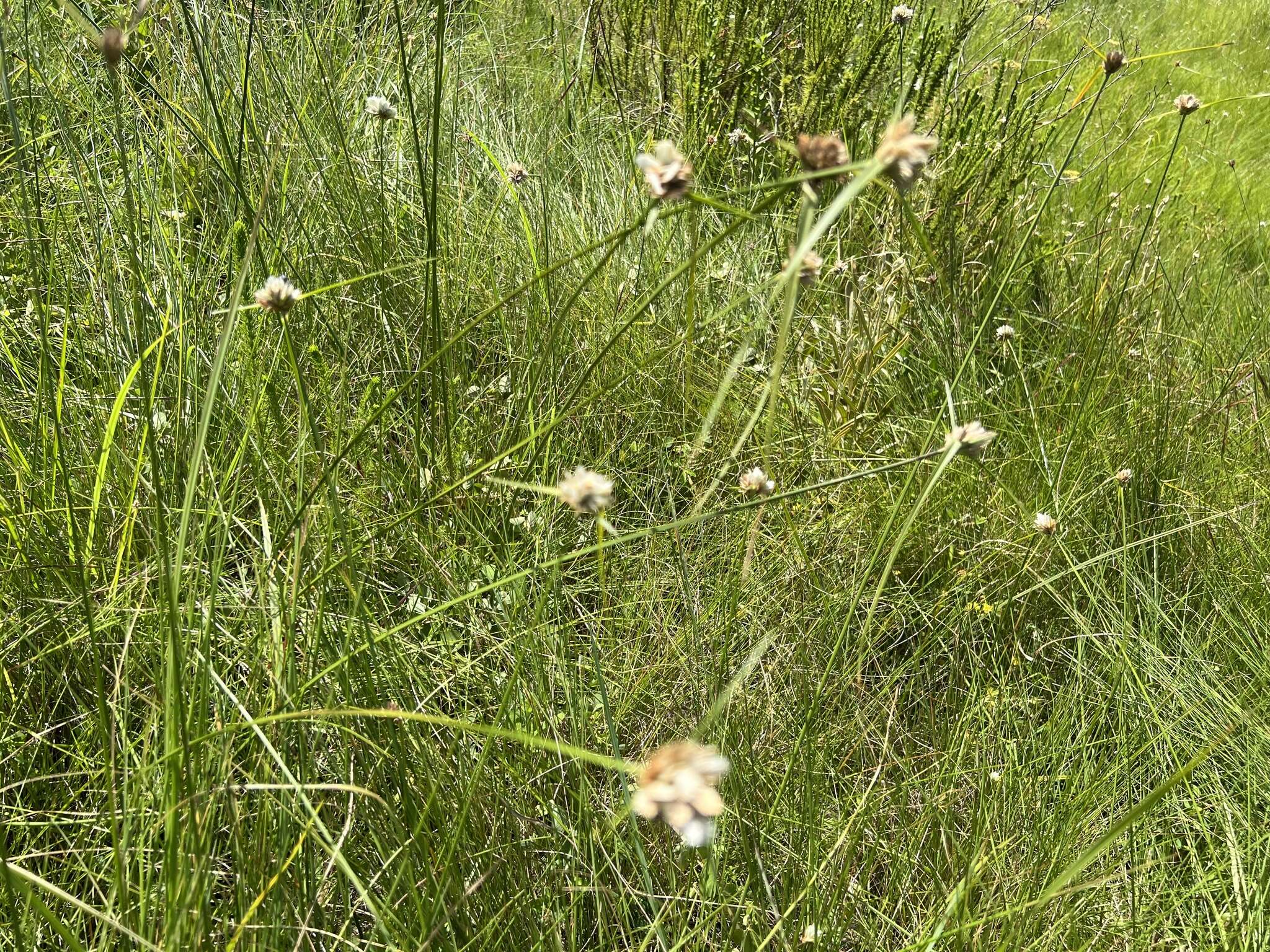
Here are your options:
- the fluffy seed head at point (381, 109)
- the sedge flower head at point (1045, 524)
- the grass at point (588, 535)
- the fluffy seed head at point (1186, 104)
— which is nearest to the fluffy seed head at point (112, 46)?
the grass at point (588, 535)

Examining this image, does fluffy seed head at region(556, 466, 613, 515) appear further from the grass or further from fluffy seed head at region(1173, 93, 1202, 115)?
fluffy seed head at region(1173, 93, 1202, 115)

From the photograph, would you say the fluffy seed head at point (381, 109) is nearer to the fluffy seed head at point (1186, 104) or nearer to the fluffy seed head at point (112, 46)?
the fluffy seed head at point (112, 46)

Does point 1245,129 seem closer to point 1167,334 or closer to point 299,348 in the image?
point 1167,334

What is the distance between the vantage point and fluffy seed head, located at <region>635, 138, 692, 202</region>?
0.57 metres

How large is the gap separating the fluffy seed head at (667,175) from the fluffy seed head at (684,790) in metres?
0.33

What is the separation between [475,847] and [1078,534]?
115cm

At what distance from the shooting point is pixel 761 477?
43.6 inches

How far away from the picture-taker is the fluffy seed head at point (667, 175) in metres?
0.57

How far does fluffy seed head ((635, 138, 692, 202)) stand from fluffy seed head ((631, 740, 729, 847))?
1.07ft

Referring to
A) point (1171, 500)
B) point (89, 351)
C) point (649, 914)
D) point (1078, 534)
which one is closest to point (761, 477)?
point (649, 914)

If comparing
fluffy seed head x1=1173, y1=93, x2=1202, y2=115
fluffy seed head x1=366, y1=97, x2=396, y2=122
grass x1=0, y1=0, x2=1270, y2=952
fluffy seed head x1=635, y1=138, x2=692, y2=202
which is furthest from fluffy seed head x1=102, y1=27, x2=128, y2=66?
A: fluffy seed head x1=1173, y1=93, x2=1202, y2=115

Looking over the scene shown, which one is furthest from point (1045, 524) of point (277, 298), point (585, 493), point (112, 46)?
point (112, 46)

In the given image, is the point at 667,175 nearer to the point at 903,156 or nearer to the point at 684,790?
the point at 903,156

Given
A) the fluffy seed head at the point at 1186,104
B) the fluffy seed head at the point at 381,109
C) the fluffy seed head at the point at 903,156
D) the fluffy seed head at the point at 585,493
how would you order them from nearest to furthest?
the fluffy seed head at the point at 903,156, the fluffy seed head at the point at 585,493, the fluffy seed head at the point at 381,109, the fluffy seed head at the point at 1186,104
